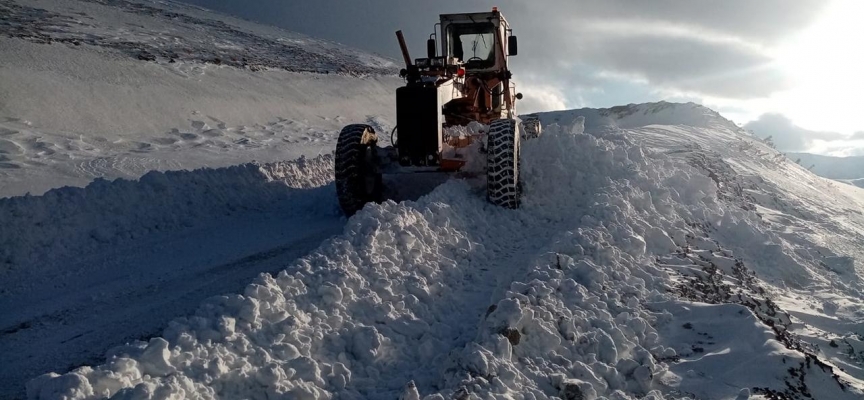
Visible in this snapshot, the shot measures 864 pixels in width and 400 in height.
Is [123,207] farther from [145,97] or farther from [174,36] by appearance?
[174,36]

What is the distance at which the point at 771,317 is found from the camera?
5438mm

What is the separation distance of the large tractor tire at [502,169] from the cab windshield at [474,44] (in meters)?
3.29

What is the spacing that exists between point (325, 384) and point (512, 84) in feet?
29.6

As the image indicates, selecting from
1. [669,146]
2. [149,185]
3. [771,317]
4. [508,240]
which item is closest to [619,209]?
[508,240]

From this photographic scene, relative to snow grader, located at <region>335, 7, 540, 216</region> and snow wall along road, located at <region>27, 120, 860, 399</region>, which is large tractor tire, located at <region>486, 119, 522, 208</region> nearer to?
snow grader, located at <region>335, 7, 540, 216</region>

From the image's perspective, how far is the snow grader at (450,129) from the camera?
768 cm

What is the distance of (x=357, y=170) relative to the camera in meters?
8.40

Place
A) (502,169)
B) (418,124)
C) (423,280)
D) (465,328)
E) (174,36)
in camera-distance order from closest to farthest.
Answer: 1. (465,328)
2. (423,280)
3. (418,124)
4. (502,169)
5. (174,36)

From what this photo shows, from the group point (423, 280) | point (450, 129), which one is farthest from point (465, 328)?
point (450, 129)

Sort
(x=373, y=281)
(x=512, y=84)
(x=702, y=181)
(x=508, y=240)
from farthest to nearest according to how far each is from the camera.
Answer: (x=512, y=84), (x=702, y=181), (x=508, y=240), (x=373, y=281)

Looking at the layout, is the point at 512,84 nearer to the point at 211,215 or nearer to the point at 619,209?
the point at 619,209

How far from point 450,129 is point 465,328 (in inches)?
215

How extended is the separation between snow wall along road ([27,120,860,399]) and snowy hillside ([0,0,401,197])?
7.09 meters

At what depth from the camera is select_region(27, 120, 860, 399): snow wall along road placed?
3314mm
